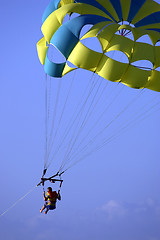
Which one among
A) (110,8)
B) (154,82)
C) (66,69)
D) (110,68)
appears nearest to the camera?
(110,68)

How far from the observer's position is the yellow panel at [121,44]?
20.0 meters

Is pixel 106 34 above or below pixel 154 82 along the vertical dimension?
above

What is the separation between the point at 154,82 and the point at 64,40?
13.0ft

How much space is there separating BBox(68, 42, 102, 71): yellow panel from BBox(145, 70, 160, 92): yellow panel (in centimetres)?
228

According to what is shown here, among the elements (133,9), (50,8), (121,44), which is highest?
(50,8)

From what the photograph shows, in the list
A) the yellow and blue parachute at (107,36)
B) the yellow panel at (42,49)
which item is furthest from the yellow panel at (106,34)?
the yellow panel at (42,49)

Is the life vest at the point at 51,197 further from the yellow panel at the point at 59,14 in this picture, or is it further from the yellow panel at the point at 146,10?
the yellow panel at the point at 146,10

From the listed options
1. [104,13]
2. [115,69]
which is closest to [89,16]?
[104,13]

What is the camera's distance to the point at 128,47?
2011 centimetres

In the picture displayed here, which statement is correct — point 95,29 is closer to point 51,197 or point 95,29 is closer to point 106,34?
point 106,34

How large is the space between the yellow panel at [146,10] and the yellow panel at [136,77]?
1891 millimetres

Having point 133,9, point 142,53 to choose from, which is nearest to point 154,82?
point 142,53

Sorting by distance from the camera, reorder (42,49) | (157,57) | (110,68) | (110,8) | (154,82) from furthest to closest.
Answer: (42,49) < (154,82) < (110,8) < (157,57) < (110,68)

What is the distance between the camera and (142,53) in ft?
66.4
